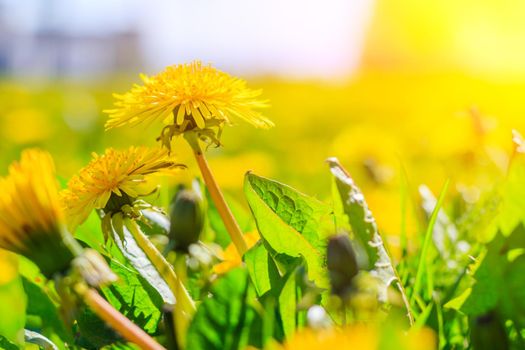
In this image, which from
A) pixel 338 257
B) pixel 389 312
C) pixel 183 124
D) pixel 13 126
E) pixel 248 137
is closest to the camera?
pixel 338 257

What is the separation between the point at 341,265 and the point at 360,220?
18cm

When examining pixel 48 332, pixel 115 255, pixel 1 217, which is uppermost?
pixel 1 217

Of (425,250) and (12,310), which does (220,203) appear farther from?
(12,310)

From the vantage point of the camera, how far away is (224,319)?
2.12 ft

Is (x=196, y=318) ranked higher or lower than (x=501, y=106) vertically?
higher

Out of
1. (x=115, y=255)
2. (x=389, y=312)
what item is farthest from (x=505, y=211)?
(x=115, y=255)

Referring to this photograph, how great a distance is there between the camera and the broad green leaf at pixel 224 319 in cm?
63

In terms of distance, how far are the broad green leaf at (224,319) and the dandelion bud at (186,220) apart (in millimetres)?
241

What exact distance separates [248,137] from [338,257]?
5.07 metres

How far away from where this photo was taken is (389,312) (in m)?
0.73

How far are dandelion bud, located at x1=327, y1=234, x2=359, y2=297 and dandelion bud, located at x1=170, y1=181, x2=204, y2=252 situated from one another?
29cm

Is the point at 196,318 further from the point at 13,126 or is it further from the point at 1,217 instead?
the point at 13,126

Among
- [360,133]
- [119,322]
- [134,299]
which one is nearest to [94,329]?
[134,299]

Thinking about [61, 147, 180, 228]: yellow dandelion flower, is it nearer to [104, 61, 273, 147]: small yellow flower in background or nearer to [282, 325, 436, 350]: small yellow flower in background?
[104, 61, 273, 147]: small yellow flower in background
